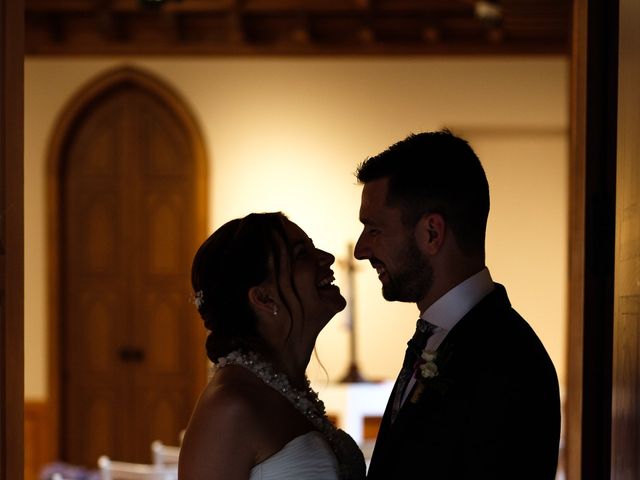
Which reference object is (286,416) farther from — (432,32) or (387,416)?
(432,32)

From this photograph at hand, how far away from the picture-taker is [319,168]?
886cm

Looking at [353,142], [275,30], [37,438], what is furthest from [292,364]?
[37,438]

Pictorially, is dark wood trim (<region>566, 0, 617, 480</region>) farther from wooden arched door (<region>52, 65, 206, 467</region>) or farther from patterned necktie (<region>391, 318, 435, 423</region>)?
wooden arched door (<region>52, 65, 206, 467</region>)

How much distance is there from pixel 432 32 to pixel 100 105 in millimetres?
2769

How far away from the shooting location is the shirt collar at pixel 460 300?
91.3 inches

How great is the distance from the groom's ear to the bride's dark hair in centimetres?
50

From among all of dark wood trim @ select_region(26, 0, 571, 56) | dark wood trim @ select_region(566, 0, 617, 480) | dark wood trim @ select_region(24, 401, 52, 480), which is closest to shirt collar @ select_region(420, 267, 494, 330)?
dark wood trim @ select_region(566, 0, 617, 480)

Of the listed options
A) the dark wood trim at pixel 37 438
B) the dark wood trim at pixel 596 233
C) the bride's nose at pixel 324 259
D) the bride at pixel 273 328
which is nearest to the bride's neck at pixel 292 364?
the bride at pixel 273 328

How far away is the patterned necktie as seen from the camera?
238 centimetres

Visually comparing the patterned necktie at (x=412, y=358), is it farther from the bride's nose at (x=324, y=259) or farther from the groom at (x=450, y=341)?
the bride's nose at (x=324, y=259)

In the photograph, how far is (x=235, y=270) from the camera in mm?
2693

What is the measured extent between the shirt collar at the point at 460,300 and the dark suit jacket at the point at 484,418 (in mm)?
86

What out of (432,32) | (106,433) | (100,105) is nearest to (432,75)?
(432,32)

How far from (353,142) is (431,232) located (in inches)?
258
